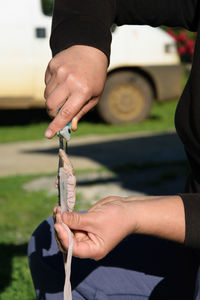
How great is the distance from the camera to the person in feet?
4.89

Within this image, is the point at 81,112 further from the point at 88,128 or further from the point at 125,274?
the point at 88,128

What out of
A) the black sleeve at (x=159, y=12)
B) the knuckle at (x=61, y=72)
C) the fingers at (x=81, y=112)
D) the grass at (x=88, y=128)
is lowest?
the grass at (x=88, y=128)

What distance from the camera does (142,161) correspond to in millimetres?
6586

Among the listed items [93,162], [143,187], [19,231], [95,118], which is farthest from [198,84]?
[95,118]

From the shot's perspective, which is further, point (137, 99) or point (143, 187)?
point (137, 99)

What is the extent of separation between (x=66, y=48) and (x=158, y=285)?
781mm

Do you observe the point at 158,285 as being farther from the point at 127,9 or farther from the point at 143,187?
the point at 143,187

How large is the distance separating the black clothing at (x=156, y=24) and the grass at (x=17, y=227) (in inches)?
69.4

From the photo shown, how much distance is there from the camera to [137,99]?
31.0ft

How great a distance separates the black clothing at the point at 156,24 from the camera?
1.64 metres

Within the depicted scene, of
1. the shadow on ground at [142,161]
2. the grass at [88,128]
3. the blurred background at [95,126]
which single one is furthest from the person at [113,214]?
the grass at [88,128]

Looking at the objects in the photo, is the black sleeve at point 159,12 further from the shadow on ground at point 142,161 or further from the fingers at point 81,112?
the shadow on ground at point 142,161

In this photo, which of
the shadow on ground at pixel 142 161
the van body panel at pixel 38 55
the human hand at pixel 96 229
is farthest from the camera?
the van body panel at pixel 38 55

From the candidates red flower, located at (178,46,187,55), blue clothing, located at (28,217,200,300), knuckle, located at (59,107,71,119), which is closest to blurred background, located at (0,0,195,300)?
red flower, located at (178,46,187,55)
